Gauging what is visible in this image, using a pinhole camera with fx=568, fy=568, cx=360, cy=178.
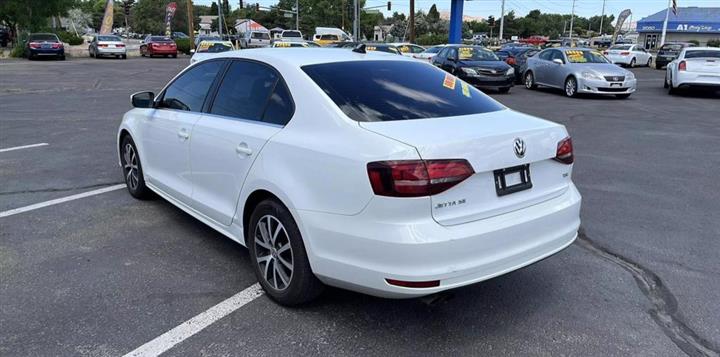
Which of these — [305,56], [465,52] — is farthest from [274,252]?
[465,52]

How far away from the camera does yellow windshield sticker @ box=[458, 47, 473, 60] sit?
62.0 feet

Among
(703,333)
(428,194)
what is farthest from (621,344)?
(428,194)

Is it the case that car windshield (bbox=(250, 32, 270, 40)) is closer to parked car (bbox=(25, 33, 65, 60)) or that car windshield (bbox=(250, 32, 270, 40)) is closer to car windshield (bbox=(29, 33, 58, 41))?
car windshield (bbox=(29, 33, 58, 41))

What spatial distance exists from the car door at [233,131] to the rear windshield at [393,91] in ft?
1.09

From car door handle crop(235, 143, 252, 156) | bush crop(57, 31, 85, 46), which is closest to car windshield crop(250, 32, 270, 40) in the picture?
bush crop(57, 31, 85, 46)

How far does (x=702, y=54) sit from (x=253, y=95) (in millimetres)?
17577

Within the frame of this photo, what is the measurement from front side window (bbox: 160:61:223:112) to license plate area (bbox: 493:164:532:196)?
7.86 ft

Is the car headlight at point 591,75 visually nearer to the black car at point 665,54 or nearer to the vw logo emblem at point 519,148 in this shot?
the vw logo emblem at point 519,148

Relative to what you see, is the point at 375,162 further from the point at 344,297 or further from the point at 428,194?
the point at 344,297

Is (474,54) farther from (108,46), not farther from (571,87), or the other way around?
(108,46)

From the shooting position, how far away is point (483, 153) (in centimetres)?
299

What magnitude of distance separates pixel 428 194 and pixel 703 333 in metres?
1.92

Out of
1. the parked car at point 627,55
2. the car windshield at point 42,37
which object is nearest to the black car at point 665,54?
the parked car at point 627,55

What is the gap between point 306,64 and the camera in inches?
147
